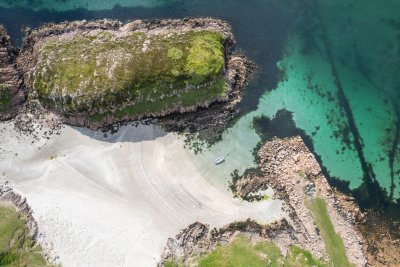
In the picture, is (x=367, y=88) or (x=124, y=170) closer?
(x=124, y=170)

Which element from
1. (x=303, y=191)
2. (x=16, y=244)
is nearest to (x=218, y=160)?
(x=303, y=191)

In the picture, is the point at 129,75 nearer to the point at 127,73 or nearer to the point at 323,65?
the point at 127,73

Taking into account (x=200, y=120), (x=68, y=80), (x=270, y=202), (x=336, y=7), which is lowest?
(x=270, y=202)

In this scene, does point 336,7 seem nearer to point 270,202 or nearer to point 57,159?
point 270,202

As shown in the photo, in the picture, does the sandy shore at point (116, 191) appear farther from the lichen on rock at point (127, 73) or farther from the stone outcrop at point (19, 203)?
the lichen on rock at point (127, 73)

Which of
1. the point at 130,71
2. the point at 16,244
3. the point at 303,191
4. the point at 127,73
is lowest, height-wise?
the point at 16,244

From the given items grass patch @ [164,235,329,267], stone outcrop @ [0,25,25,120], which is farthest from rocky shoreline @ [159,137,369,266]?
stone outcrop @ [0,25,25,120]

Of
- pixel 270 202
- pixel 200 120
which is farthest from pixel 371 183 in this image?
pixel 200 120
